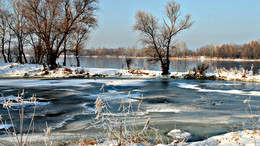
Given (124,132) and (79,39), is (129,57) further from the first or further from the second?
(124,132)

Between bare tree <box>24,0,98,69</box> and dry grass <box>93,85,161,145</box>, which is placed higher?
bare tree <box>24,0,98,69</box>

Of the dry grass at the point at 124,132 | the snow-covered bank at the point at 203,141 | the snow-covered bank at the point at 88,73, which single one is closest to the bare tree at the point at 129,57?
the snow-covered bank at the point at 88,73

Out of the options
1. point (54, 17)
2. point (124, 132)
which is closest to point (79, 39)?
point (54, 17)

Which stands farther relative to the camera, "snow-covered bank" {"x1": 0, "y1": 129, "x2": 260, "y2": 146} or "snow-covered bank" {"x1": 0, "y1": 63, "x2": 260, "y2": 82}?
"snow-covered bank" {"x1": 0, "y1": 63, "x2": 260, "y2": 82}

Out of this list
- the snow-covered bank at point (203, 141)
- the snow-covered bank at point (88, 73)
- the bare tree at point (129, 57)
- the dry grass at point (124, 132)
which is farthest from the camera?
the bare tree at point (129, 57)

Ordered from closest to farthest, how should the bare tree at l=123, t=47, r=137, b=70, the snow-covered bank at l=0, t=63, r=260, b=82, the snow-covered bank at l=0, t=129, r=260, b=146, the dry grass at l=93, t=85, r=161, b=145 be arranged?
1. the dry grass at l=93, t=85, r=161, b=145
2. the snow-covered bank at l=0, t=129, r=260, b=146
3. the snow-covered bank at l=0, t=63, r=260, b=82
4. the bare tree at l=123, t=47, r=137, b=70

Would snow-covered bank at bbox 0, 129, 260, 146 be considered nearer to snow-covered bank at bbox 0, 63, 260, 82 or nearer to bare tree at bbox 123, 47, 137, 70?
snow-covered bank at bbox 0, 63, 260, 82

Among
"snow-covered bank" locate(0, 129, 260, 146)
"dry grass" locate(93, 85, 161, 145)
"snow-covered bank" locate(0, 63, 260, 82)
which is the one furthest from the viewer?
"snow-covered bank" locate(0, 63, 260, 82)

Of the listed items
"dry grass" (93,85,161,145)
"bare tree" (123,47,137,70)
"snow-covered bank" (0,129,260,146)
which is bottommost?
"snow-covered bank" (0,129,260,146)

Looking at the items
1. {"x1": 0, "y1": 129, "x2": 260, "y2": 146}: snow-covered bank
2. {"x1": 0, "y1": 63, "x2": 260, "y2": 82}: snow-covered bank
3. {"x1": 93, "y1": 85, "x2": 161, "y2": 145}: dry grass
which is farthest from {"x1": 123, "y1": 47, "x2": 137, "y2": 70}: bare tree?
{"x1": 0, "y1": 129, "x2": 260, "y2": 146}: snow-covered bank

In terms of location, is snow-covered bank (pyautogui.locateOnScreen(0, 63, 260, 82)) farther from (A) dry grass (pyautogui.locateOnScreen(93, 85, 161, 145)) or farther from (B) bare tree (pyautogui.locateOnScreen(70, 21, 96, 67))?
(A) dry grass (pyautogui.locateOnScreen(93, 85, 161, 145))

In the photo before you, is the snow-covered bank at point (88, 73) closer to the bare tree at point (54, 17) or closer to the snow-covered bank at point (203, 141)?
the bare tree at point (54, 17)

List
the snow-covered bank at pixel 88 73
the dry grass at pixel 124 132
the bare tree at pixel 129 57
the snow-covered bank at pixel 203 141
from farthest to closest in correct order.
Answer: the bare tree at pixel 129 57, the snow-covered bank at pixel 88 73, the snow-covered bank at pixel 203 141, the dry grass at pixel 124 132

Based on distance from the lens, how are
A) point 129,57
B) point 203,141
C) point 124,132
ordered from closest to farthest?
point 203,141 < point 124,132 < point 129,57
